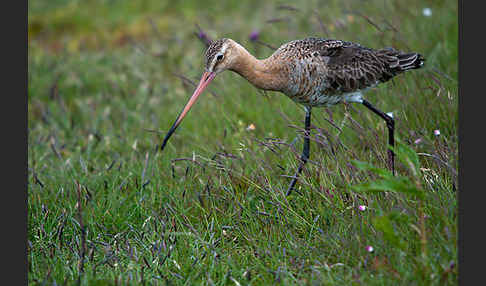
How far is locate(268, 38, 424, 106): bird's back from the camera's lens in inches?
156

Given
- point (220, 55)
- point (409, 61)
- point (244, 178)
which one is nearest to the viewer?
point (220, 55)

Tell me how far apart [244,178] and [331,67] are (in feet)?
3.44

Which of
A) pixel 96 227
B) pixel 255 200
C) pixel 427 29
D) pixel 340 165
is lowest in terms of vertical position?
pixel 96 227

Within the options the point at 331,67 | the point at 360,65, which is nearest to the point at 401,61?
the point at 360,65

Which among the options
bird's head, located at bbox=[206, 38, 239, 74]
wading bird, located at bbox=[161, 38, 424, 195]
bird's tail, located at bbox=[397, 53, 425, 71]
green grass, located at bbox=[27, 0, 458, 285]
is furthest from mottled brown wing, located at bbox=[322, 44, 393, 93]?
bird's head, located at bbox=[206, 38, 239, 74]

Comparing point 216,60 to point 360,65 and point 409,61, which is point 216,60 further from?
point 409,61

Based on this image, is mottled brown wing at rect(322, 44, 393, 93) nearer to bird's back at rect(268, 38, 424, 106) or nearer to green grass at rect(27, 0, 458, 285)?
bird's back at rect(268, 38, 424, 106)

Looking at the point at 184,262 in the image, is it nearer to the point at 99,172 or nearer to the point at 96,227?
the point at 96,227

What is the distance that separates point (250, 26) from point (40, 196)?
4.52 meters

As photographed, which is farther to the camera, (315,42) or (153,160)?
(153,160)

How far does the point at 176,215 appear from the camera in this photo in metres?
3.69

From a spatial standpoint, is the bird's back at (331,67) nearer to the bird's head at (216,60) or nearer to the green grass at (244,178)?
the green grass at (244,178)

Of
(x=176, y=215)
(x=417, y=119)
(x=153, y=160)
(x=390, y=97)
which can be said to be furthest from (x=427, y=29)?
(x=176, y=215)

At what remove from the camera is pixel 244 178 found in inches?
157
